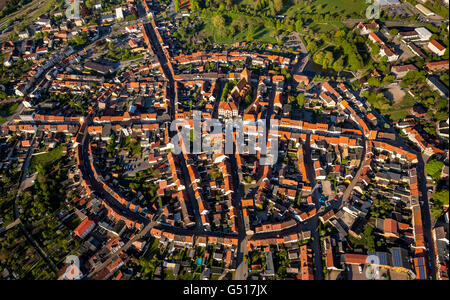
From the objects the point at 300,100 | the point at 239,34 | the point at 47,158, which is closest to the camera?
the point at 47,158

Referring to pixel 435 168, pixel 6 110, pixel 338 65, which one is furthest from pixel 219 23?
pixel 435 168

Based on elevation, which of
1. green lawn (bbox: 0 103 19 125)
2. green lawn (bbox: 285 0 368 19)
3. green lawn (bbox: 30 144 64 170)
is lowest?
green lawn (bbox: 30 144 64 170)

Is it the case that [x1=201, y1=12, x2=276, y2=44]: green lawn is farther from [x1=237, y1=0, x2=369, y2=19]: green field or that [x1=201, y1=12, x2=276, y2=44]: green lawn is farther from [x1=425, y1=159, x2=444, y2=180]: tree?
[x1=425, y1=159, x2=444, y2=180]: tree

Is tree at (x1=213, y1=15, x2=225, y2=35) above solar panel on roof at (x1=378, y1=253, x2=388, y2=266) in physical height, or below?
above

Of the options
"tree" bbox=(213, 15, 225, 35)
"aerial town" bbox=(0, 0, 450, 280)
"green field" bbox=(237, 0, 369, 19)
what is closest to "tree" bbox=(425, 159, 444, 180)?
"aerial town" bbox=(0, 0, 450, 280)

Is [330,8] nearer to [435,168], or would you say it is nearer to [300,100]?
[300,100]

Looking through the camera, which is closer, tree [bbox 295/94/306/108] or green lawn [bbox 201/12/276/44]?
tree [bbox 295/94/306/108]

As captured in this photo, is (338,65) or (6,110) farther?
(338,65)
